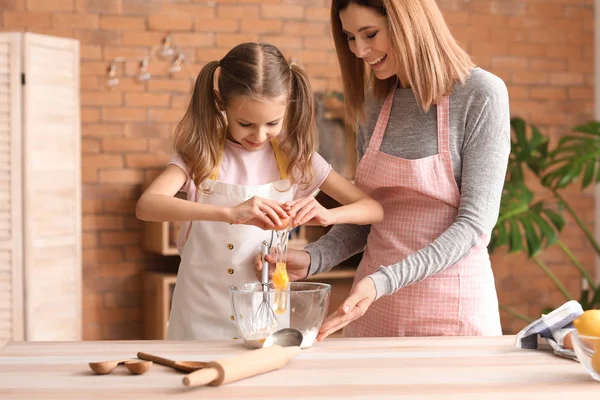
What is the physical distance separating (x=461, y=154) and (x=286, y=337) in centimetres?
63

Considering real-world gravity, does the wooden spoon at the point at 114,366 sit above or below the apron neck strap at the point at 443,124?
below

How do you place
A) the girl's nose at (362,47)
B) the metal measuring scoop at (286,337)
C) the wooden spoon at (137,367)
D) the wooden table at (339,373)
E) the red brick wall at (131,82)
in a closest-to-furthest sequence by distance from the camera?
the wooden table at (339,373)
the wooden spoon at (137,367)
the metal measuring scoop at (286,337)
the girl's nose at (362,47)
the red brick wall at (131,82)

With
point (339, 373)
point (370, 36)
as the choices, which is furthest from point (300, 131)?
point (339, 373)

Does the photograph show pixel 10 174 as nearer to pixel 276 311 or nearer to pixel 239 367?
pixel 276 311

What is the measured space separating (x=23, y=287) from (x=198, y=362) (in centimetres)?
276

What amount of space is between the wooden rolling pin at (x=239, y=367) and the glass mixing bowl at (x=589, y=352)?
1.56ft

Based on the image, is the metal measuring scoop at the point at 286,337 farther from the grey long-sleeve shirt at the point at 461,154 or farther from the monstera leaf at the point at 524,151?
the monstera leaf at the point at 524,151

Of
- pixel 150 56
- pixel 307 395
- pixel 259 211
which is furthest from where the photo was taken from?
pixel 150 56

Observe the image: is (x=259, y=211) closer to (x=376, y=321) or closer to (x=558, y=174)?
(x=376, y=321)

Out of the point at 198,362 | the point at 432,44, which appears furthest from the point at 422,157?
the point at 198,362

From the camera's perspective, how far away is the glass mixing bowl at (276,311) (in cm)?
153

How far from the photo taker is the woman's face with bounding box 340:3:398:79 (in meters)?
1.83

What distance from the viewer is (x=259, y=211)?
165 cm

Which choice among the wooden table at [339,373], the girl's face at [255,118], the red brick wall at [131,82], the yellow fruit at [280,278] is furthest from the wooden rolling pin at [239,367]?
the red brick wall at [131,82]
